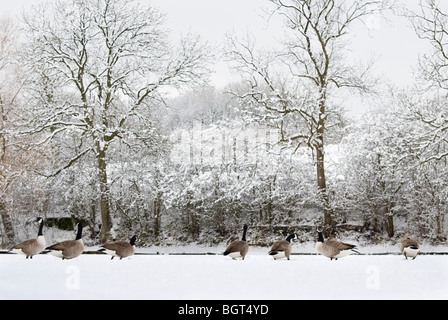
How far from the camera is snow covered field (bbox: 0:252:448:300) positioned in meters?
4.00

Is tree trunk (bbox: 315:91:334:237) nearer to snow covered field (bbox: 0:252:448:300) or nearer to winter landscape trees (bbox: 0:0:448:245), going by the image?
winter landscape trees (bbox: 0:0:448:245)

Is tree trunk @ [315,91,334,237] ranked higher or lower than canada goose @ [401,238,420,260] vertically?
higher

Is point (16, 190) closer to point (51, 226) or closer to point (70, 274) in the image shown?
point (51, 226)

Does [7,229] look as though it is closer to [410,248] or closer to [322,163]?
[322,163]

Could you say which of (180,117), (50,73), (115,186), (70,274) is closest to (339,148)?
(180,117)

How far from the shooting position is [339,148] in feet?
70.5

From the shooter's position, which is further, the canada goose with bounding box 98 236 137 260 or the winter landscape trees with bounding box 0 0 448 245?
the winter landscape trees with bounding box 0 0 448 245

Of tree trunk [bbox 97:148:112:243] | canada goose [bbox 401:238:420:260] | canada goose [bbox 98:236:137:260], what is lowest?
canada goose [bbox 401:238:420:260]

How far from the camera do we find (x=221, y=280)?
4.65m

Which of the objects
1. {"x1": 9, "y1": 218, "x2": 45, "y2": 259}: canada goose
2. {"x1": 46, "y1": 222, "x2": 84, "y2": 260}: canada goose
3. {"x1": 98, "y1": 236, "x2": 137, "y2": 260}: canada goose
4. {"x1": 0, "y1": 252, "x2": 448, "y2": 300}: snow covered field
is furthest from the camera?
{"x1": 9, "y1": 218, "x2": 45, "y2": 259}: canada goose

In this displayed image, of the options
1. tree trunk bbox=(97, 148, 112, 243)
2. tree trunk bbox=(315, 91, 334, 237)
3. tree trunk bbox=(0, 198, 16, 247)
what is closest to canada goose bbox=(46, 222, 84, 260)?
tree trunk bbox=(97, 148, 112, 243)

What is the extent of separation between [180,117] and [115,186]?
5369 millimetres

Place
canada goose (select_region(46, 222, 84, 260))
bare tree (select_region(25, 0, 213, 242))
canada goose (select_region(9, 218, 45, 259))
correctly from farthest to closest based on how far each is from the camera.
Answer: bare tree (select_region(25, 0, 213, 242)), canada goose (select_region(9, 218, 45, 259)), canada goose (select_region(46, 222, 84, 260))
